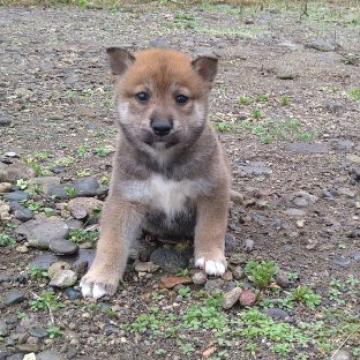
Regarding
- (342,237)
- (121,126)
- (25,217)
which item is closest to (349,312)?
(342,237)

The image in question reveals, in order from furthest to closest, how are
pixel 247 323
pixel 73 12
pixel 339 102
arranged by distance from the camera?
pixel 73 12
pixel 339 102
pixel 247 323

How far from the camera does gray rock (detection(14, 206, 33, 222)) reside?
15.6 feet

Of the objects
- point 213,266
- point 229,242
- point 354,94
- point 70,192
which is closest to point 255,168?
point 229,242

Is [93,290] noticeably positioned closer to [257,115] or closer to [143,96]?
[143,96]

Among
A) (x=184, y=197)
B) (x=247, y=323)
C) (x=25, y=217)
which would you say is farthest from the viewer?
(x=25, y=217)

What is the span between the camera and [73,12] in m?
12.9

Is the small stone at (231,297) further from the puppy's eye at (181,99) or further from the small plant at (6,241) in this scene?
the small plant at (6,241)

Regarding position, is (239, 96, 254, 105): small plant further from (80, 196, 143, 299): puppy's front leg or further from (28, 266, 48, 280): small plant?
(28, 266, 48, 280): small plant

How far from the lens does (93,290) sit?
13.0 feet

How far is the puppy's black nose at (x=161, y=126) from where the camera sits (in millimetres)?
3994

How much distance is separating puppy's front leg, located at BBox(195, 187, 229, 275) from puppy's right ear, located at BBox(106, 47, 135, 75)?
99cm

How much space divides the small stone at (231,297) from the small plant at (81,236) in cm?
107

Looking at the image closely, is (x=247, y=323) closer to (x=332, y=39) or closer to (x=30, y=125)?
(x=30, y=125)

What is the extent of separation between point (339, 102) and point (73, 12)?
6.72m
